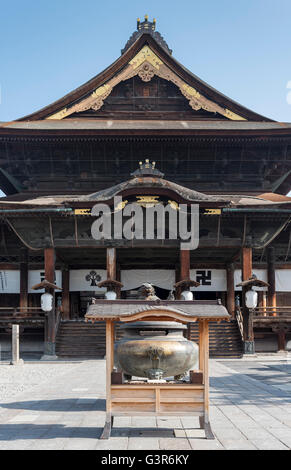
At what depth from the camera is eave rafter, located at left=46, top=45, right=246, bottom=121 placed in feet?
86.9

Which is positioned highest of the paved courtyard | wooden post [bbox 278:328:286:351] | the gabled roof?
the gabled roof

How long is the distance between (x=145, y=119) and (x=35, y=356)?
14.1 m

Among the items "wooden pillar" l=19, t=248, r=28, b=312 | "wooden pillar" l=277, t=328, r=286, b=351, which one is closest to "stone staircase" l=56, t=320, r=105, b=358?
"wooden pillar" l=19, t=248, r=28, b=312

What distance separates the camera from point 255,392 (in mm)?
11289

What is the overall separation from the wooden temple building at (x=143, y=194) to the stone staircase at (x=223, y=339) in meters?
0.06

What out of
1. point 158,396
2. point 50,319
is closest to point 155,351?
point 158,396

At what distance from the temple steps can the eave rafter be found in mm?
11822

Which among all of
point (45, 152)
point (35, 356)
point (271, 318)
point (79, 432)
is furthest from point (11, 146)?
point (79, 432)

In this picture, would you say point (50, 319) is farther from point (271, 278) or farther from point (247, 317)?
point (271, 278)

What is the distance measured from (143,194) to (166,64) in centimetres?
1012

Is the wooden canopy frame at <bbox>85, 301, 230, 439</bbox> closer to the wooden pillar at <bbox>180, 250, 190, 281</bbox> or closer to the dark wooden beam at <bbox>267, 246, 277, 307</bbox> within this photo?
the wooden pillar at <bbox>180, 250, 190, 281</bbox>

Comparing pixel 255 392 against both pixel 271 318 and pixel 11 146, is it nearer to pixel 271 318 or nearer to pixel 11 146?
pixel 271 318

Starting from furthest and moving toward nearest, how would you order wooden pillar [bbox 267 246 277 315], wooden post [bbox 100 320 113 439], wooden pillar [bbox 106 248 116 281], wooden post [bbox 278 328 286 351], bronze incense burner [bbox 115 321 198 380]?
wooden pillar [bbox 267 246 277 315] < wooden post [bbox 278 328 286 351] < wooden pillar [bbox 106 248 116 281] < bronze incense burner [bbox 115 321 198 380] < wooden post [bbox 100 320 113 439]

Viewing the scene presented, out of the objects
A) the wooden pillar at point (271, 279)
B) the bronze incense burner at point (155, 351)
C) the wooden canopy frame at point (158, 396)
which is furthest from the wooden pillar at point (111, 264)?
the wooden canopy frame at point (158, 396)
